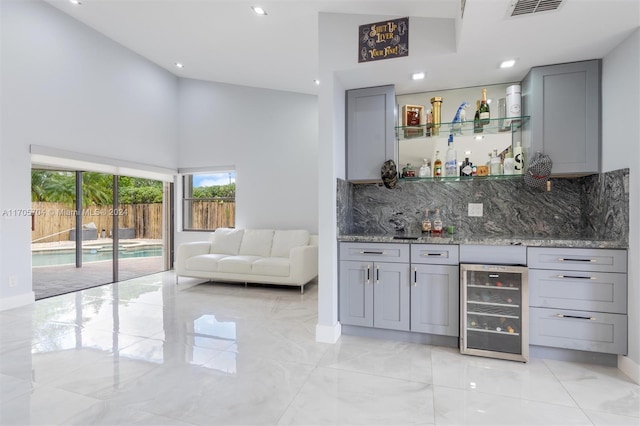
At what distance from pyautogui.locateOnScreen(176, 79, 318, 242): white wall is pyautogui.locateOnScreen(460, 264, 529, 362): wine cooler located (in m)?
3.18

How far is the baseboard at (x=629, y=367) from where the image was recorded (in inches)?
81.6

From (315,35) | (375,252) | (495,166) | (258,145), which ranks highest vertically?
(315,35)

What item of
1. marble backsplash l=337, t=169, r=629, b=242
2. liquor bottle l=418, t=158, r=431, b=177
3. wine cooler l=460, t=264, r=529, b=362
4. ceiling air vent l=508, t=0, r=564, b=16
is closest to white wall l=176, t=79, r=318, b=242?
marble backsplash l=337, t=169, r=629, b=242

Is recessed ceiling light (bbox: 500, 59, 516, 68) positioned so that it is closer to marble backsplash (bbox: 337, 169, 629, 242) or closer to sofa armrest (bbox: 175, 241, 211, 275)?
marble backsplash (bbox: 337, 169, 629, 242)

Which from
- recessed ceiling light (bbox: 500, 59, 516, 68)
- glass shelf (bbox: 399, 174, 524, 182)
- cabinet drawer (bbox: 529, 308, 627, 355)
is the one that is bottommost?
cabinet drawer (bbox: 529, 308, 627, 355)

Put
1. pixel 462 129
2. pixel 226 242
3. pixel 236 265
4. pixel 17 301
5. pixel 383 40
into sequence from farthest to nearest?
pixel 226 242 < pixel 236 265 < pixel 17 301 < pixel 462 129 < pixel 383 40

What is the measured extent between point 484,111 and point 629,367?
2209mm

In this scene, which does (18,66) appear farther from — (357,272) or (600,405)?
(600,405)

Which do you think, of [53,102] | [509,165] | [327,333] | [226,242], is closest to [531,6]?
[509,165]

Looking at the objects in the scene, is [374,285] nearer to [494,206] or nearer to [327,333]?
[327,333]

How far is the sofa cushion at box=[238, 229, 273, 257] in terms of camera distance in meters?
5.18

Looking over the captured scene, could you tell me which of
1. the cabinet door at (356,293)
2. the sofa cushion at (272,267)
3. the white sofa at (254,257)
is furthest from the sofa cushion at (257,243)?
the cabinet door at (356,293)

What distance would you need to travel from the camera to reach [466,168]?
2.85 metres

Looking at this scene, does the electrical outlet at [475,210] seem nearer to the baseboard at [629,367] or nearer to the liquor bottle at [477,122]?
the liquor bottle at [477,122]
